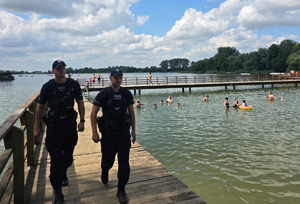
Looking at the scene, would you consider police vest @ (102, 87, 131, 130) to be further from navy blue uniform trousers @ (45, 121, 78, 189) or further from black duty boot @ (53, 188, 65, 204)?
black duty boot @ (53, 188, 65, 204)

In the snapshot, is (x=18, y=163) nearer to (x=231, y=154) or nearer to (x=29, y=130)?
(x=29, y=130)

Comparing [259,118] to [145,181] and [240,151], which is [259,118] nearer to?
[240,151]

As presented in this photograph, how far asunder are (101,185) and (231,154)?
599 centimetres

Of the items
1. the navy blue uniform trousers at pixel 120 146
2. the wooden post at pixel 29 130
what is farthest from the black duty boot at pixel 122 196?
the wooden post at pixel 29 130

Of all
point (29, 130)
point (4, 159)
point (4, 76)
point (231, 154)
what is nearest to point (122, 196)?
point (4, 159)

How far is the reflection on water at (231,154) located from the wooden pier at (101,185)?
2.14m

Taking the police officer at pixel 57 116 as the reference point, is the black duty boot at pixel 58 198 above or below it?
below

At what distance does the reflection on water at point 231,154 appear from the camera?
6.07 m

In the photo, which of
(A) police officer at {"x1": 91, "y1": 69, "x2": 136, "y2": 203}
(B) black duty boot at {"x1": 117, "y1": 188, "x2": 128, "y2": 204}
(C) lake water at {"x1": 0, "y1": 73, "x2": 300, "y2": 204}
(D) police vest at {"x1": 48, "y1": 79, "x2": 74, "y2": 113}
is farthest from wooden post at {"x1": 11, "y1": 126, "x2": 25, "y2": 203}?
(C) lake water at {"x1": 0, "y1": 73, "x2": 300, "y2": 204}

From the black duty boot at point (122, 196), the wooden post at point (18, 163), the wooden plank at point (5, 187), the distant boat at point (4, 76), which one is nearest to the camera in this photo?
the wooden plank at point (5, 187)

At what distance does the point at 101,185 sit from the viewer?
395 centimetres

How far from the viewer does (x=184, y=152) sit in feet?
29.2

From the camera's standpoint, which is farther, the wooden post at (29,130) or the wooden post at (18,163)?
the wooden post at (29,130)

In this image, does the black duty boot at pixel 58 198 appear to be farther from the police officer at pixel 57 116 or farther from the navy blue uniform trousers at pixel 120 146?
the navy blue uniform trousers at pixel 120 146
